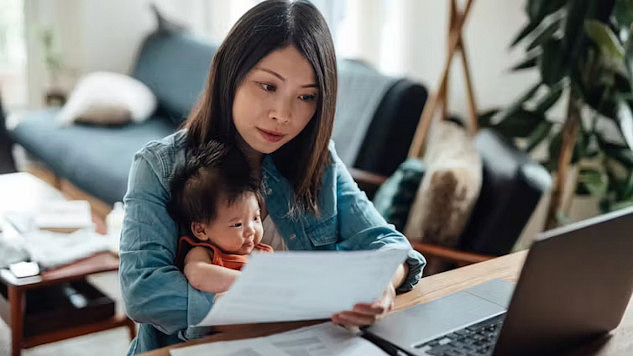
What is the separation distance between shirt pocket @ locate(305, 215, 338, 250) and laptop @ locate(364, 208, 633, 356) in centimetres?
21

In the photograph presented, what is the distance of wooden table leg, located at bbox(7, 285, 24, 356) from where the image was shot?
200 centimetres

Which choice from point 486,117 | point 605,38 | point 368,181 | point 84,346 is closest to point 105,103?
point 84,346

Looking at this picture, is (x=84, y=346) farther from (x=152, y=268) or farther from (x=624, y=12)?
(x=624, y=12)

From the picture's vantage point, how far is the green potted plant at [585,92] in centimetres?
229

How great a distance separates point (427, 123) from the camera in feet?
9.42

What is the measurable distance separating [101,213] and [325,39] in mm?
2680

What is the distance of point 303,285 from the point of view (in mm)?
850

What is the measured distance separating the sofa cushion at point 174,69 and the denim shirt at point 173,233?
Result: 2.53m

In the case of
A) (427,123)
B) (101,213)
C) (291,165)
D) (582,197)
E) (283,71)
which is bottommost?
(101,213)

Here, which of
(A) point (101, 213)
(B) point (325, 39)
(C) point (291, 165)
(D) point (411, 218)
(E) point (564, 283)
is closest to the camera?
(E) point (564, 283)

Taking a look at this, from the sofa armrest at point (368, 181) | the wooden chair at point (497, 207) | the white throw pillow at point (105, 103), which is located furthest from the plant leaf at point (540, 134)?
the white throw pillow at point (105, 103)

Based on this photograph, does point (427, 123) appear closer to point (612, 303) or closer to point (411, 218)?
point (411, 218)

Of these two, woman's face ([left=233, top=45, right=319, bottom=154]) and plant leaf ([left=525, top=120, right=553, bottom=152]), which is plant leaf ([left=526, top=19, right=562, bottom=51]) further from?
woman's face ([left=233, top=45, right=319, bottom=154])

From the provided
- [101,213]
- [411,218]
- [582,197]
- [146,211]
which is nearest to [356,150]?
[411,218]
